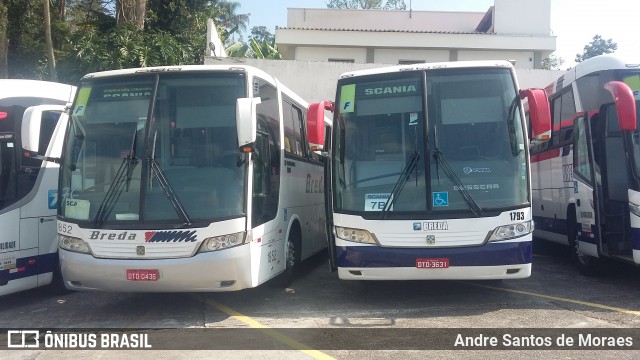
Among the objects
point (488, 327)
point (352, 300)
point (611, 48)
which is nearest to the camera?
point (488, 327)

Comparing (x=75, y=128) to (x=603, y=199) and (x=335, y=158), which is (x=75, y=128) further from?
(x=603, y=199)

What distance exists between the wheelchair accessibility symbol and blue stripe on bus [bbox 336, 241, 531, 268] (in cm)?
58

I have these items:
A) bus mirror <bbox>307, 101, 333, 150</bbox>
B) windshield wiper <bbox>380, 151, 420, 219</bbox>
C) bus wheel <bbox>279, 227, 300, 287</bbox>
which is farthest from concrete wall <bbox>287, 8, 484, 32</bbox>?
windshield wiper <bbox>380, 151, 420, 219</bbox>

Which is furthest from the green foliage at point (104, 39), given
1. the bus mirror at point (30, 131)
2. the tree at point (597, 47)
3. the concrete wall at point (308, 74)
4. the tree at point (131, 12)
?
the tree at point (597, 47)

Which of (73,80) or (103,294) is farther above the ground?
(73,80)

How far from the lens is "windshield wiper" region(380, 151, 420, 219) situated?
8.15m

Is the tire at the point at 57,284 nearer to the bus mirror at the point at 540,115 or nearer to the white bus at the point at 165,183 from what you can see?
the white bus at the point at 165,183

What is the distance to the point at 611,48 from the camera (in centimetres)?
5797

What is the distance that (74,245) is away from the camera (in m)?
7.95

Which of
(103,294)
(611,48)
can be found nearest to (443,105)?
(103,294)

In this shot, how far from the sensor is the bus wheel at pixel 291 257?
980 centimetres

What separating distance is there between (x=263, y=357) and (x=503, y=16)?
24805 millimetres

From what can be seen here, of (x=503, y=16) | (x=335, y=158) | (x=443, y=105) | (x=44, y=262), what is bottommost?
(x=44, y=262)

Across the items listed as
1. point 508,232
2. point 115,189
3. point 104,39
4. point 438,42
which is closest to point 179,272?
point 115,189
